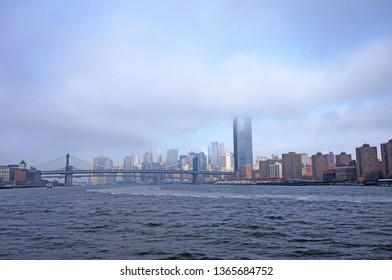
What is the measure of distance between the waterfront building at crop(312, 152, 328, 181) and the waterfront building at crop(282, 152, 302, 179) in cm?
518

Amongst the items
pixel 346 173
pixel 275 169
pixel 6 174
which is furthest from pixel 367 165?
pixel 6 174

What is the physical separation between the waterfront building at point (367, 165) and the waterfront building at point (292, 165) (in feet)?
71.1

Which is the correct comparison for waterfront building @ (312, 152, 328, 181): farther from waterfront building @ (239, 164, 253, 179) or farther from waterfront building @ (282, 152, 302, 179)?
waterfront building @ (239, 164, 253, 179)

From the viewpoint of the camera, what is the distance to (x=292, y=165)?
8188 cm

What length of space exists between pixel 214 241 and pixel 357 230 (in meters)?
3.72

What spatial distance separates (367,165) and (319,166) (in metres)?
19.5

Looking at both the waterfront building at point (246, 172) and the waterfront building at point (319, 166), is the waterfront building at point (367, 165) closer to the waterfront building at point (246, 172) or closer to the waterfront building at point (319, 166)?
the waterfront building at point (319, 166)

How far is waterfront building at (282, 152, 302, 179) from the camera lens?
80562mm

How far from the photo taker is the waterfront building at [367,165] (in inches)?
2042

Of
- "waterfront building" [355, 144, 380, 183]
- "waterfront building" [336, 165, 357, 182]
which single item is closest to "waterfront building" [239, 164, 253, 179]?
"waterfront building" [336, 165, 357, 182]

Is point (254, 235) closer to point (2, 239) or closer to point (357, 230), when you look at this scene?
point (357, 230)

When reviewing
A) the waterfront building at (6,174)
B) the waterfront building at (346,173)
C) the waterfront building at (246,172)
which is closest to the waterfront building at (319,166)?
the waterfront building at (346,173)
